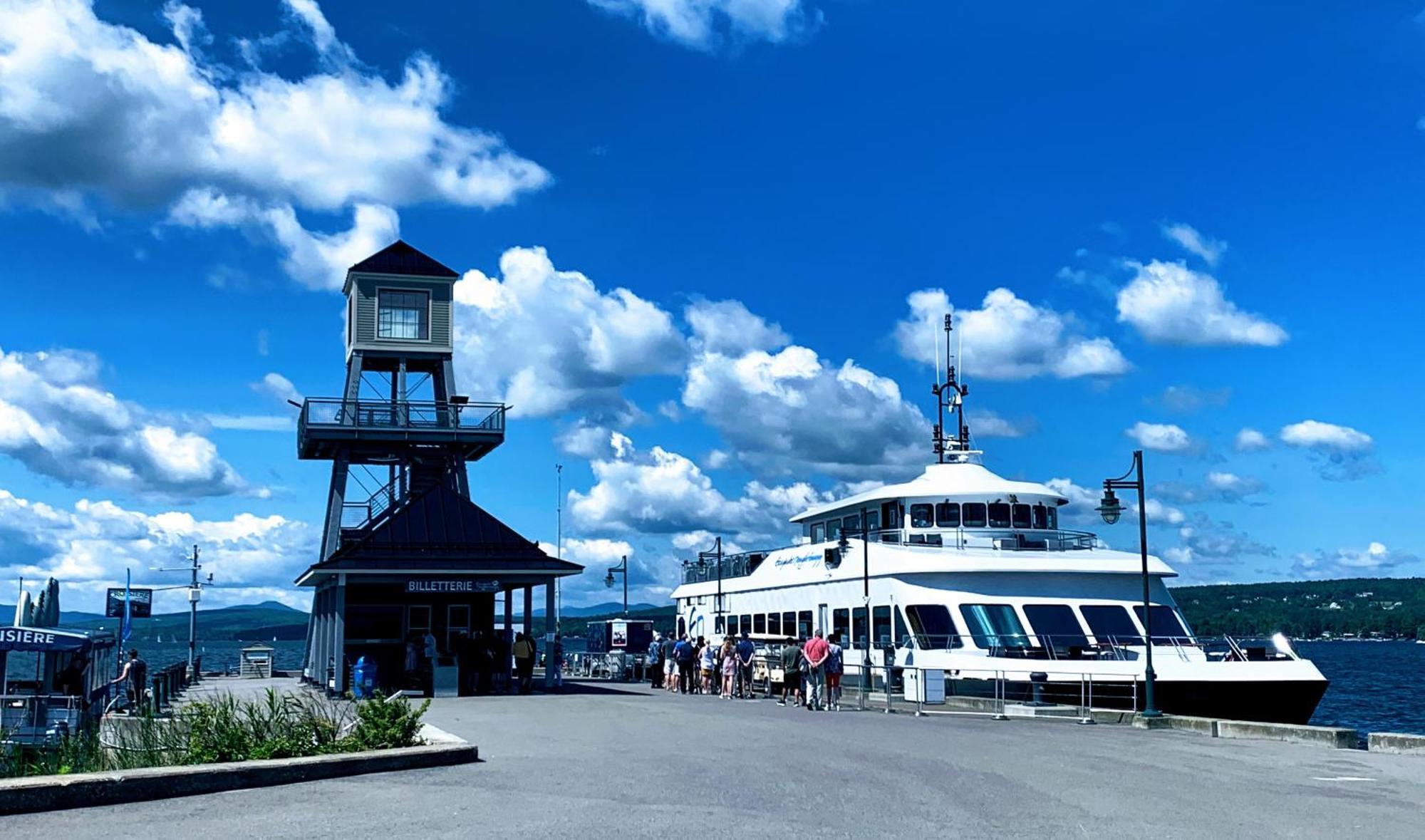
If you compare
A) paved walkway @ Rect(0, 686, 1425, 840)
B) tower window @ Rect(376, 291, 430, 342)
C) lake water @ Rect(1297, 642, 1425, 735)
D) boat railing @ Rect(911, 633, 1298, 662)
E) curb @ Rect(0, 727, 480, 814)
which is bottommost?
lake water @ Rect(1297, 642, 1425, 735)

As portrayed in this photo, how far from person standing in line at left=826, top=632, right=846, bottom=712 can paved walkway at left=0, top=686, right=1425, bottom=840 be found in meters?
6.44

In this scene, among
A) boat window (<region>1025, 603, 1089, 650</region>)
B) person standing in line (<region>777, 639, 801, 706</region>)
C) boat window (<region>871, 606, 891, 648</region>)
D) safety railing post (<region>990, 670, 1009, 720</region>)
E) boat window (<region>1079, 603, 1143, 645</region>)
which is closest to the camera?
safety railing post (<region>990, 670, 1009, 720</region>)

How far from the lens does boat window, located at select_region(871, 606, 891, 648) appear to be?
33094mm

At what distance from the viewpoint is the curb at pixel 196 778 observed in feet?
38.4

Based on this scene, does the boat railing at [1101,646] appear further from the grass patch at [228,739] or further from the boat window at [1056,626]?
the grass patch at [228,739]

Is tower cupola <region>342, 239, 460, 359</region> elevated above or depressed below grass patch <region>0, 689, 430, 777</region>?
above

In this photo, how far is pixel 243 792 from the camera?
1290 centimetres

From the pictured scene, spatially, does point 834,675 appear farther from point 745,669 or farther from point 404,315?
point 404,315

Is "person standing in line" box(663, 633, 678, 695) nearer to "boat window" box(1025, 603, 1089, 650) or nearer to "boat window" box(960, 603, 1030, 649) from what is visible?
"boat window" box(960, 603, 1030, 649)

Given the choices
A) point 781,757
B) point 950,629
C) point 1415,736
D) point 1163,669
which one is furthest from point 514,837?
point 950,629

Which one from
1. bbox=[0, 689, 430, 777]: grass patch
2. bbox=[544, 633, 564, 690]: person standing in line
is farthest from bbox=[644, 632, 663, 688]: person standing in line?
bbox=[0, 689, 430, 777]: grass patch

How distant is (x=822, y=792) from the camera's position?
13.5m

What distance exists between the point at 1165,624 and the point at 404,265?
2190cm

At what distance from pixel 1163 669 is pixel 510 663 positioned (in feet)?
47.2
